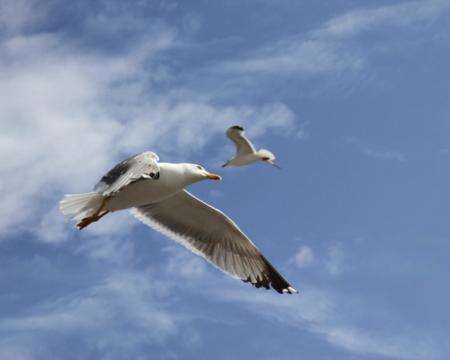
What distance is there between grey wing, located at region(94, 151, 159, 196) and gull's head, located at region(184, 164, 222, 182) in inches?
44.6

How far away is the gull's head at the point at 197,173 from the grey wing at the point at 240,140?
308 centimetres

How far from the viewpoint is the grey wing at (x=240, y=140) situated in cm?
1243

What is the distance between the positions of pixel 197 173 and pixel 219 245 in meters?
1.30

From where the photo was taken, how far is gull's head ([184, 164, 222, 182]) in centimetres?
907

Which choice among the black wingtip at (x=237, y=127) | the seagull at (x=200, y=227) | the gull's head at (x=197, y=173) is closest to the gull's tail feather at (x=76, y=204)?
the seagull at (x=200, y=227)

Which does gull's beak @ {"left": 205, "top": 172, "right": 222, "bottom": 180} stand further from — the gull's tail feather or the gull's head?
the gull's tail feather

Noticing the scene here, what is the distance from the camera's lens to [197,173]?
9141mm

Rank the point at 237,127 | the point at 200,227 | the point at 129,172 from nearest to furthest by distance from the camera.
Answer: the point at 129,172, the point at 200,227, the point at 237,127

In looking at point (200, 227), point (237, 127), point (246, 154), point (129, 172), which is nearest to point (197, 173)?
point (200, 227)

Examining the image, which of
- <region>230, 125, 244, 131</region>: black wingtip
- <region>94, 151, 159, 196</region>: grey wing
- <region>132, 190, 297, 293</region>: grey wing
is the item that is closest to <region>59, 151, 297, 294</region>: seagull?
<region>132, 190, 297, 293</region>: grey wing

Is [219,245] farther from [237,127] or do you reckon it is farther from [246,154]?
[246,154]

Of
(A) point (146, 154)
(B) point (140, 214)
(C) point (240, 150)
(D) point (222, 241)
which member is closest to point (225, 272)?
(D) point (222, 241)

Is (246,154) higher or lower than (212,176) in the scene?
higher

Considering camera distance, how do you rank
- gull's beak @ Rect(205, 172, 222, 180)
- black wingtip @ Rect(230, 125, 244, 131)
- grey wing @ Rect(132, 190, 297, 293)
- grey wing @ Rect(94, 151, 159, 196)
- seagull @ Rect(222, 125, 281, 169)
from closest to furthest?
grey wing @ Rect(94, 151, 159, 196)
gull's beak @ Rect(205, 172, 222, 180)
grey wing @ Rect(132, 190, 297, 293)
black wingtip @ Rect(230, 125, 244, 131)
seagull @ Rect(222, 125, 281, 169)
